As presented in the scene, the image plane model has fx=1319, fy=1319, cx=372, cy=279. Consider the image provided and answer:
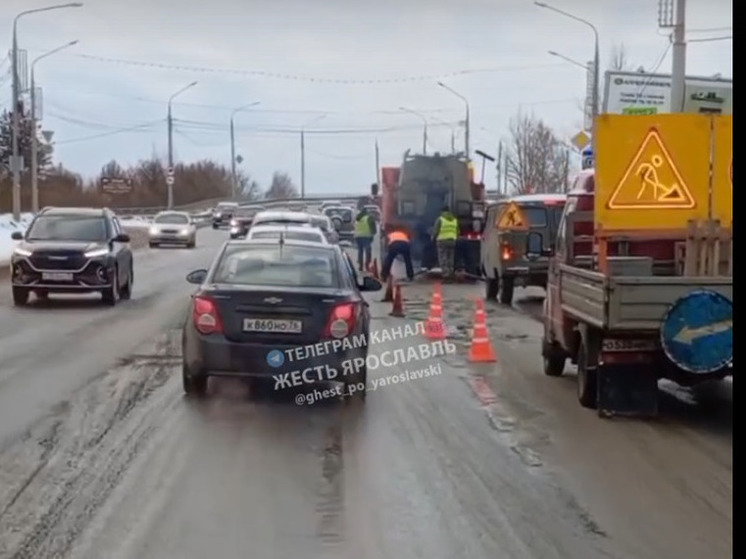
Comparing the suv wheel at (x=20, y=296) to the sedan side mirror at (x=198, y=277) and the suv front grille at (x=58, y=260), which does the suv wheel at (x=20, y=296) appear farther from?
the sedan side mirror at (x=198, y=277)

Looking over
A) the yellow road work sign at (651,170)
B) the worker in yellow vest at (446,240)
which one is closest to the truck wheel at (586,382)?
the yellow road work sign at (651,170)

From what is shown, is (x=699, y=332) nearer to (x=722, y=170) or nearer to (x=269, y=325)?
(x=722, y=170)

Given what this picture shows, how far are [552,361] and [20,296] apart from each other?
12223mm

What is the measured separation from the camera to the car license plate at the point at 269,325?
11.3 meters

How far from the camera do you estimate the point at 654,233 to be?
12141 mm

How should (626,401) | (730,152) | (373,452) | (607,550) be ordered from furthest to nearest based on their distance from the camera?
(730,152)
(626,401)
(373,452)
(607,550)

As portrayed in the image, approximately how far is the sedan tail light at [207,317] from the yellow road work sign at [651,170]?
11.8 feet

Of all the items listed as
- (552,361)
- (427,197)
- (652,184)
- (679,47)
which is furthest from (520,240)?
(652,184)

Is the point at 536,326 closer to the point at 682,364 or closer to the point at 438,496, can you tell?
the point at 682,364

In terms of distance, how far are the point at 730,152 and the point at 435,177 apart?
21.4 metres

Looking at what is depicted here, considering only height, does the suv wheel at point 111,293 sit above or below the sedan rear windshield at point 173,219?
below

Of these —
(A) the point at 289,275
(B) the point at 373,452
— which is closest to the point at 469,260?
(A) the point at 289,275

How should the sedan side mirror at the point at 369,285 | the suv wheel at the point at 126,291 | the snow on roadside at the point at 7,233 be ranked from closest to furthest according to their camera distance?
the sedan side mirror at the point at 369,285 → the suv wheel at the point at 126,291 → the snow on roadside at the point at 7,233

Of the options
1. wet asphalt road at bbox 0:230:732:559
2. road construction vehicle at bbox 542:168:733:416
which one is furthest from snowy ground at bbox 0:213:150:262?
road construction vehicle at bbox 542:168:733:416
